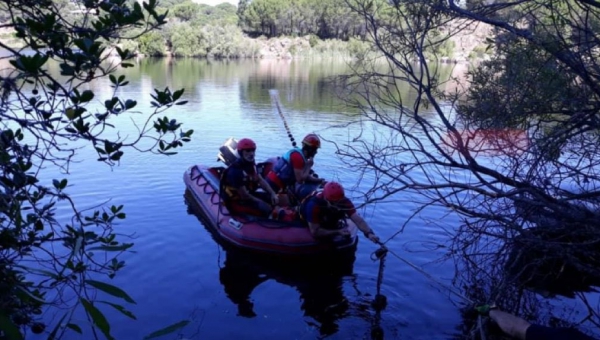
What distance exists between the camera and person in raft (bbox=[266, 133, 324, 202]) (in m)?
8.11

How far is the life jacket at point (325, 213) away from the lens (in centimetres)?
684

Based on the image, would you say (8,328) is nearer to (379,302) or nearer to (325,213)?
(379,302)

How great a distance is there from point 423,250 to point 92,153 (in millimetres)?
8795

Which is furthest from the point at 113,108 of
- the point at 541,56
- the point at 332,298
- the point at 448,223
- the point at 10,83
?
the point at 448,223

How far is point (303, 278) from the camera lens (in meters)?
7.02

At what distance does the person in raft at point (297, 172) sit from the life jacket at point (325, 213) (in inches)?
42.9

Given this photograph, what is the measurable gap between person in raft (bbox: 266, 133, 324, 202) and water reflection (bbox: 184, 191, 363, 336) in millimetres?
1382

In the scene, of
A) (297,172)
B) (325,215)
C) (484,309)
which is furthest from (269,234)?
(484,309)

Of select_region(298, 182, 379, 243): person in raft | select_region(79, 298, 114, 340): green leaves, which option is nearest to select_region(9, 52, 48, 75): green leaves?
select_region(79, 298, 114, 340): green leaves

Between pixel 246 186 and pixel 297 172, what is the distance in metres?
0.86

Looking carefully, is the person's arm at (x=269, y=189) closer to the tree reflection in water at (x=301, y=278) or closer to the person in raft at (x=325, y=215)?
the person in raft at (x=325, y=215)

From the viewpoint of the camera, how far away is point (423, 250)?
7.95 meters

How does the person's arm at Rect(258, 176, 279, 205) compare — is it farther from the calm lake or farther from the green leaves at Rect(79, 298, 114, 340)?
the green leaves at Rect(79, 298, 114, 340)

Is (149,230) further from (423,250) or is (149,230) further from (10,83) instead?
(10,83)
